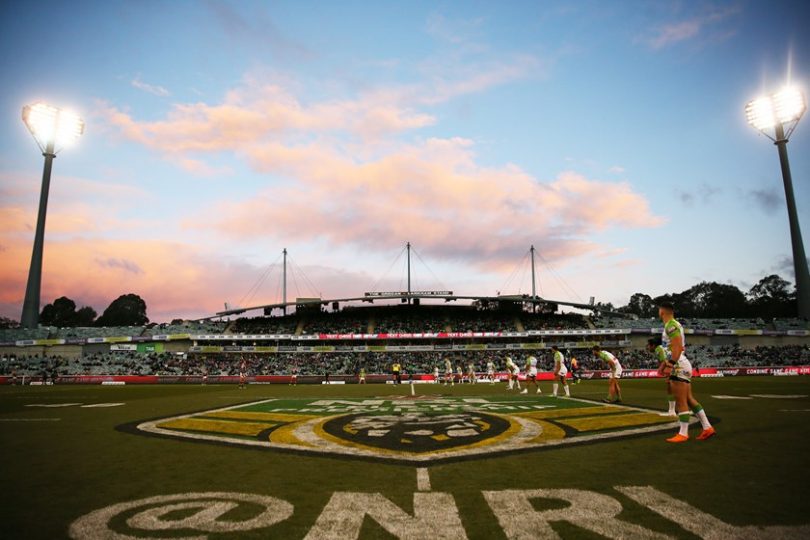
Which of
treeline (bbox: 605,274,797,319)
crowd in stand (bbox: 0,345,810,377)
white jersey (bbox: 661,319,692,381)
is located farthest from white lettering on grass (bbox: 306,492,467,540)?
treeline (bbox: 605,274,797,319)

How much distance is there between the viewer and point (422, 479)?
636 cm

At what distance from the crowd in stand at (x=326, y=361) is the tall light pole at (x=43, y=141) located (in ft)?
28.3

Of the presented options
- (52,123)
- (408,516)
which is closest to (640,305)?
(52,123)

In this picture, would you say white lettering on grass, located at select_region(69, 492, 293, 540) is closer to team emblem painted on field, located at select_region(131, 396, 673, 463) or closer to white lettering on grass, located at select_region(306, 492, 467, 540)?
white lettering on grass, located at select_region(306, 492, 467, 540)

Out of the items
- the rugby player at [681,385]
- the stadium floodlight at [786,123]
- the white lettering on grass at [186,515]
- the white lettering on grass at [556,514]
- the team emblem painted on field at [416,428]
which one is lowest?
the team emblem painted on field at [416,428]

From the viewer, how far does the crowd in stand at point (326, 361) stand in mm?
55906

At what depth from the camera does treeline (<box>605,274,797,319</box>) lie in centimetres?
12644

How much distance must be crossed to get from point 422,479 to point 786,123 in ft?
237

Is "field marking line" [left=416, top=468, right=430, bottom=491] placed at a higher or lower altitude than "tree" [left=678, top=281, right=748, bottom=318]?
lower

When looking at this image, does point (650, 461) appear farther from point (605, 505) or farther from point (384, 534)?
point (384, 534)

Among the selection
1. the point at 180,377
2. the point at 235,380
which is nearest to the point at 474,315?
the point at 235,380

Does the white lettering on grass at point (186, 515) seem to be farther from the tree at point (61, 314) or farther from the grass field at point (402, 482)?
the tree at point (61, 314)

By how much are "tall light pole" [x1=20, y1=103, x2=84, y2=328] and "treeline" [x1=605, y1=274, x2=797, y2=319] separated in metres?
155

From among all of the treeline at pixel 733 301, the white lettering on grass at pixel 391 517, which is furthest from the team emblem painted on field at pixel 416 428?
the treeline at pixel 733 301
